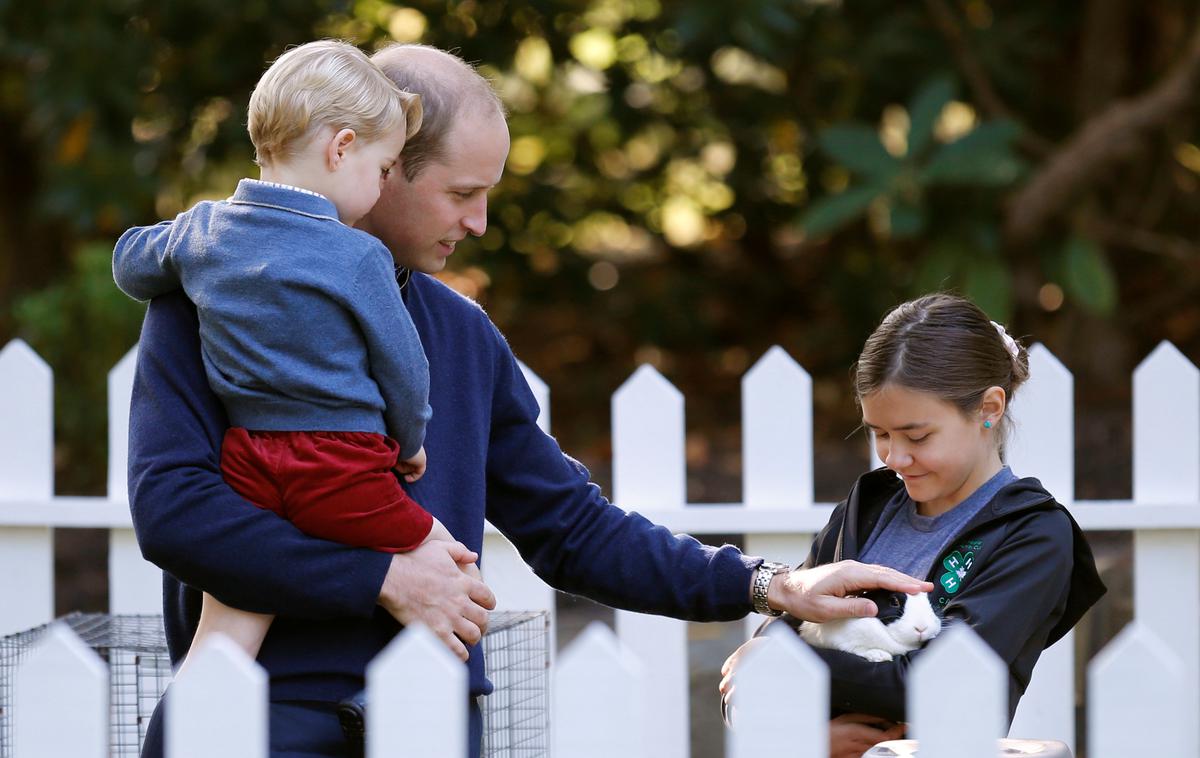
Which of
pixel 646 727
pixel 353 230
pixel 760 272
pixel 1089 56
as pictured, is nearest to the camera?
pixel 353 230

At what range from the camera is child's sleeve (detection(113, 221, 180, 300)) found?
194cm

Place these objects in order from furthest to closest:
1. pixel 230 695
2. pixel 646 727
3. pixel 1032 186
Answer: pixel 1032 186
pixel 646 727
pixel 230 695

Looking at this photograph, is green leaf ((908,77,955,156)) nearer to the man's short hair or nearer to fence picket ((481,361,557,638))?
fence picket ((481,361,557,638))

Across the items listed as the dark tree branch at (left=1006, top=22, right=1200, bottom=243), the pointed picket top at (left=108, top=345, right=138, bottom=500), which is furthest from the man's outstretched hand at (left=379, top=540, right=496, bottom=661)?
the dark tree branch at (left=1006, top=22, right=1200, bottom=243)

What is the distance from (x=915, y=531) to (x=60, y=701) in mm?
1289

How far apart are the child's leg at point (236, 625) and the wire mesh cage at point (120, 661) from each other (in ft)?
1.42

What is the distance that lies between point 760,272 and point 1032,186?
1857 mm

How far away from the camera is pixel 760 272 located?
6660mm

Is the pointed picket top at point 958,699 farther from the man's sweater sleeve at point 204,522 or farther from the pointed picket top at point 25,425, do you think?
the pointed picket top at point 25,425

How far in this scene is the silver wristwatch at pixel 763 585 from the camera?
2.22 m

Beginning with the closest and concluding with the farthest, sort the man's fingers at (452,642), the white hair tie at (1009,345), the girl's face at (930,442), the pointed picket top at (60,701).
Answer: the pointed picket top at (60,701) < the man's fingers at (452,642) < the girl's face at (930,442) < the white hair tie at (1009,345)

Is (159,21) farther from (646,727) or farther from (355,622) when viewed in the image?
(355,622)

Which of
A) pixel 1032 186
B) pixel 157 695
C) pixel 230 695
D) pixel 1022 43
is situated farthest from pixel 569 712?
pixel 1022 43

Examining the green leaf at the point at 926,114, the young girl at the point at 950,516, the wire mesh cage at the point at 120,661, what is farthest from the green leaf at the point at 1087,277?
the wire mesh cage at the point at 120,661
